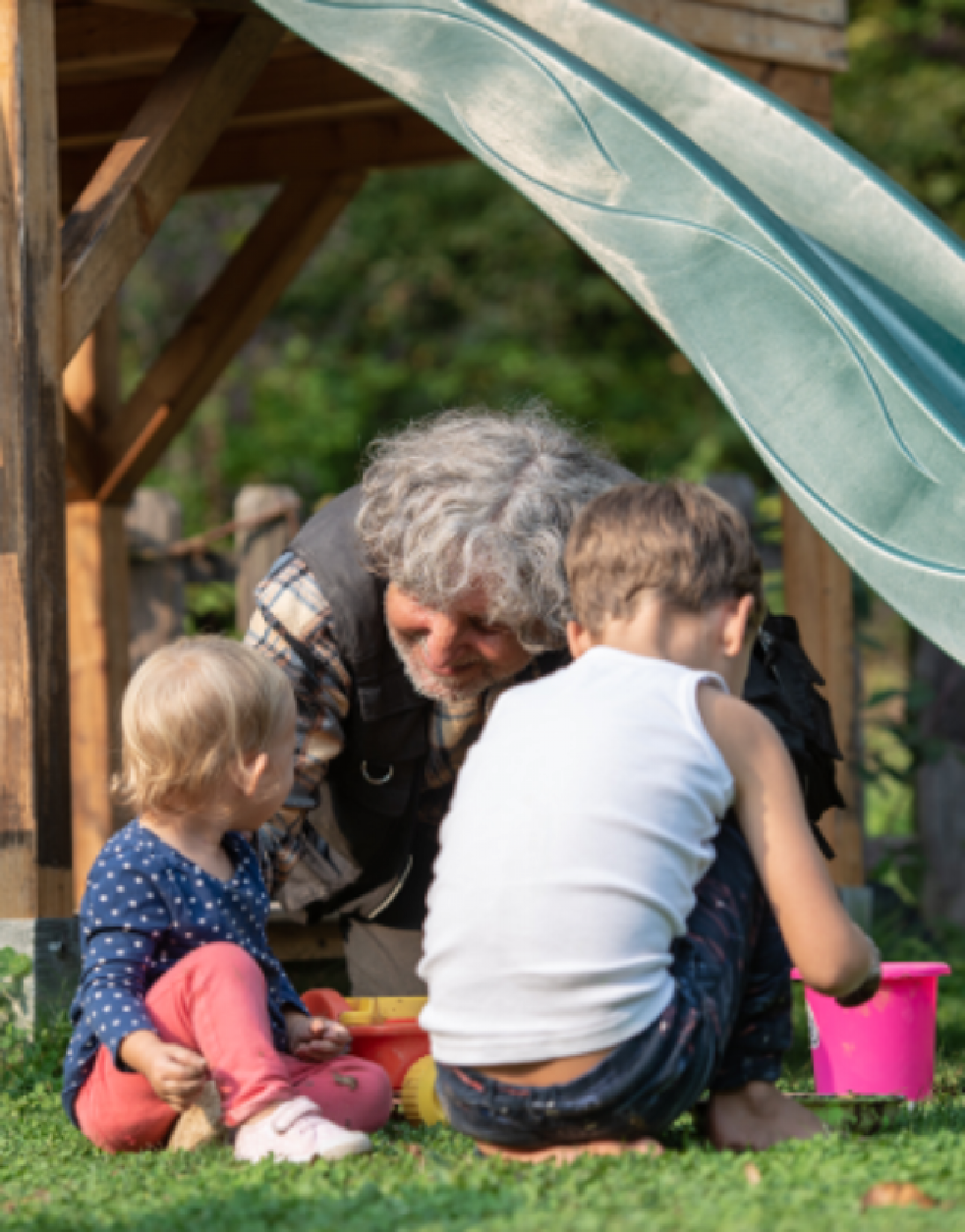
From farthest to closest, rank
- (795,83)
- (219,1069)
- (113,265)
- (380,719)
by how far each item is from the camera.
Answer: (795,83), (113,265), (380,719), (219,1069)

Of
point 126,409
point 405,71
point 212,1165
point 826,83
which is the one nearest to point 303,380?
point 126,409

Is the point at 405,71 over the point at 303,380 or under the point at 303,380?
under

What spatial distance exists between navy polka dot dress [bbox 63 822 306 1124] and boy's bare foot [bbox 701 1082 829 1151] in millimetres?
681

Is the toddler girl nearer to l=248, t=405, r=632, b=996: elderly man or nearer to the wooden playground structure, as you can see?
l=248, t=405, r=632, b=996: elderly man

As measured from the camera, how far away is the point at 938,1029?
3531mm

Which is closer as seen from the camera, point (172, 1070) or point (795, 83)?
point (172, 1070)

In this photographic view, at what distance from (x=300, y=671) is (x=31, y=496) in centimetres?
66

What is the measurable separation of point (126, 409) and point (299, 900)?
2241 millimetres

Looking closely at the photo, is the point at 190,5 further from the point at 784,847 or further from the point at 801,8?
the point at 784,847

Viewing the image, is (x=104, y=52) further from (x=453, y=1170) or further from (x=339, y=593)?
(x=453, y=1170)

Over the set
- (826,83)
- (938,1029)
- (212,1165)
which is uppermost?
(826,83)

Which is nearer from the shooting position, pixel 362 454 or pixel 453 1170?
pixel 453 1170

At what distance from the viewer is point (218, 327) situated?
4840mm

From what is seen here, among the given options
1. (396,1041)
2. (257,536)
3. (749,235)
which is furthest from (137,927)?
(257,536)
